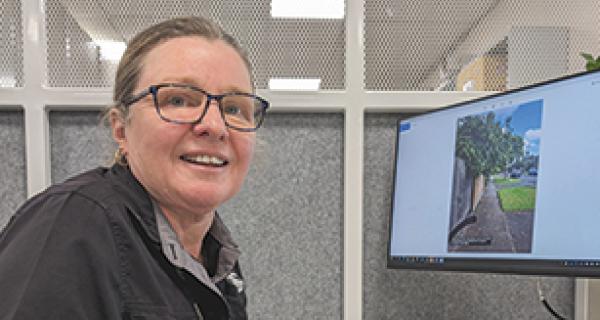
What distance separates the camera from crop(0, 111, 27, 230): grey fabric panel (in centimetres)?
73

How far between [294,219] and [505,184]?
0.30 m

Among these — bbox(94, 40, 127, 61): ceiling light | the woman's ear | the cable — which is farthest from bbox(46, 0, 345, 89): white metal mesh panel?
the cable

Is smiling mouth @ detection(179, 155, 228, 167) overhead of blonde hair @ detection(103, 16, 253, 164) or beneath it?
beneath

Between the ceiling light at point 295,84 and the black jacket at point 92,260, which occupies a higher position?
the ceiling light at point 295,84

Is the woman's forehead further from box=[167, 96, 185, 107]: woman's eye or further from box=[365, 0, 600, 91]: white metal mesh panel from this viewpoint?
box=[365, 0, 600, 91]: white metal mesh panel

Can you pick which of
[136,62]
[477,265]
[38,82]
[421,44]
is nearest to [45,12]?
[38,82]

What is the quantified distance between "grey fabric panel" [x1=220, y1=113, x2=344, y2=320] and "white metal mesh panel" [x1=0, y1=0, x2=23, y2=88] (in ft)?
1.17

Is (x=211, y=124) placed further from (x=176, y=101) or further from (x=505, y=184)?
(x=505, y=184)

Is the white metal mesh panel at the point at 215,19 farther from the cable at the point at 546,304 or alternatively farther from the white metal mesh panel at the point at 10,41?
the cable at the point at 546,304

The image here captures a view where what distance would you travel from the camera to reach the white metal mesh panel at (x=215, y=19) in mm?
731

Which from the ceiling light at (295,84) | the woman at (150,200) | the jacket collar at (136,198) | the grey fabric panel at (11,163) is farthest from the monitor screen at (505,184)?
the grey fabric panel at (11,163)

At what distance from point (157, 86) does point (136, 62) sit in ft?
0.19

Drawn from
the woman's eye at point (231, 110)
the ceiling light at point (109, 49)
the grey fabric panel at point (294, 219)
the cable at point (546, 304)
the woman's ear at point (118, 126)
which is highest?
the ceiling light at point (109, 49)

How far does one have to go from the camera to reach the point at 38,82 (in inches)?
28.0
